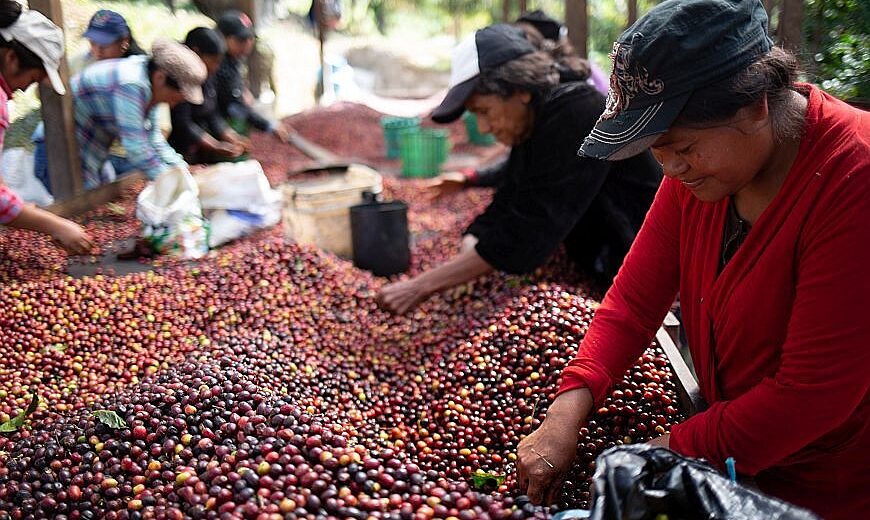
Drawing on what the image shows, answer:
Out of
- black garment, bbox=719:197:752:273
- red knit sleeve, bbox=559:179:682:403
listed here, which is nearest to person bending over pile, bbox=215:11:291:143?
red knit sleeve, bbox=559:179:682:403

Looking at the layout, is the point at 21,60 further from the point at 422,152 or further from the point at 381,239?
the point at 422,152

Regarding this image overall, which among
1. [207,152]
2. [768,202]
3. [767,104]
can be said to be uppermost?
[767,104]

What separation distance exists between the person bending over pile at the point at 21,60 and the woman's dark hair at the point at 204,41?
2752 mm

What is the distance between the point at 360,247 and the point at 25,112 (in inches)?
102

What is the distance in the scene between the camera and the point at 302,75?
643 inches

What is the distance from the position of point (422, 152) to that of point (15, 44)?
5562mm

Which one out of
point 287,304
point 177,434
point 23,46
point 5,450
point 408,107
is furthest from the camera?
point 408,107

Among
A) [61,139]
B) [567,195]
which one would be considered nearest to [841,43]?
[567,195]

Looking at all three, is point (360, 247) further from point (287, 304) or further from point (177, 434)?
point (177, 434)

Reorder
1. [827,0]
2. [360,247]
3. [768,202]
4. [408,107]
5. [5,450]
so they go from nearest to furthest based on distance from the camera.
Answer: [768,202], [5,450], [827,0], [360,247], [408,107]

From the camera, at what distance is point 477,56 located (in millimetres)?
3270

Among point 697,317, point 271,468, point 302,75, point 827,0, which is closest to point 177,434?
point 271,468

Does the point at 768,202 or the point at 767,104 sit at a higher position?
the point at 767,104

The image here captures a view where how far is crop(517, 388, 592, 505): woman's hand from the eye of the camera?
186 cm
